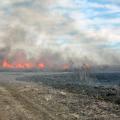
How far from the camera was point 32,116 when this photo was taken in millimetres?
34500

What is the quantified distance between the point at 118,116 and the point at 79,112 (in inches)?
176

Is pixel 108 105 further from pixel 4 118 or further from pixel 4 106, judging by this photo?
pixel 4 118

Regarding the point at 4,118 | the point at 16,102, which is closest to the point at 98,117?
the point at 4,118

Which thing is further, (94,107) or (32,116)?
(94,107)

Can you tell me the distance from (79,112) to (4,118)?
8745mm

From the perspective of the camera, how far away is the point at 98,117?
35875 mm

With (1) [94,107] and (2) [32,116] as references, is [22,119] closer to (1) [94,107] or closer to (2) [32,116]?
(2) [32,116]

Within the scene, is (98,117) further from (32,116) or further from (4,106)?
(4,106)

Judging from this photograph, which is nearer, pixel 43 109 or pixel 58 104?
pixel 43 109

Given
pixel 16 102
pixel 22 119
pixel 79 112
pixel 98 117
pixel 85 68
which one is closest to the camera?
pixel 22 119

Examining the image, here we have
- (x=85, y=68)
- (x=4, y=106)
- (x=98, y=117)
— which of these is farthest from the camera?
A: (x=85, y=68)

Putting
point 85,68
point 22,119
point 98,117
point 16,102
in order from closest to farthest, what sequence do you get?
point 22,119 → point 98,117 → point 16,102 → point 85,68

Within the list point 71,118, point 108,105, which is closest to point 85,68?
point 108,105

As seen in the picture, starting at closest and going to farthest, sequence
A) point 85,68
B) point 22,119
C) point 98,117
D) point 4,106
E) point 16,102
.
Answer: point 22,119 → point 98,117 → point 4,106 → point 16,102 → point 85,68
